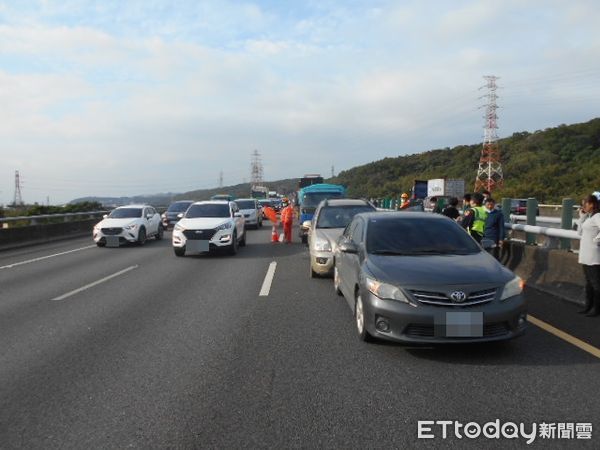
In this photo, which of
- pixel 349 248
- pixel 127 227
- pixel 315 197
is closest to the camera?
pixel 349 248

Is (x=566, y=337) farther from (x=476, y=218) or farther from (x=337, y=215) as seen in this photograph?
(x=337, y=215)

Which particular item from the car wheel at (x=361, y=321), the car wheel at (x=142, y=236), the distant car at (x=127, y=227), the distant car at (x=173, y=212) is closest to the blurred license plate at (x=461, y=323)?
the car wheel at (x=361, y=321)

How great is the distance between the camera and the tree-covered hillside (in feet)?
152

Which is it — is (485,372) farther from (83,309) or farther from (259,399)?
(83,309)

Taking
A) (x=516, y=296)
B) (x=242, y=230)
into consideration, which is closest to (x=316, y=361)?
(x=516, y=296)

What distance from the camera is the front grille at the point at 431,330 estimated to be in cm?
482

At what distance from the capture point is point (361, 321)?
561 centimetres

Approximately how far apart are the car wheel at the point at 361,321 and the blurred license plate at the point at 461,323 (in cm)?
95

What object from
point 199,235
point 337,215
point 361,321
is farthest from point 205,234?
point 361,321

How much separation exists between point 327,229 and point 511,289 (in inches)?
225

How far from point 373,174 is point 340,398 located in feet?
375

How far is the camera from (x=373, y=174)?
116 metres

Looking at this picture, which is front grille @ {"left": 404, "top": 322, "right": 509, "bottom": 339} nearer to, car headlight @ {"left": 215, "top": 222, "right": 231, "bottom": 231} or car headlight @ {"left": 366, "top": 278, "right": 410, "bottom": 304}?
car headlight @ {"left": 366, "top": 278, "right": 410, "bottom": 304}

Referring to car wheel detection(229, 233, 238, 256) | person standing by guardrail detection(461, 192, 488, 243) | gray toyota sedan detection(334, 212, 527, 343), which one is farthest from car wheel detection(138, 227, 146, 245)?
gray toyota sedan detection(334, 212, 527, 343)
